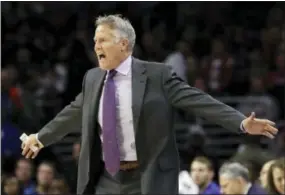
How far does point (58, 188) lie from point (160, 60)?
3.52 metres

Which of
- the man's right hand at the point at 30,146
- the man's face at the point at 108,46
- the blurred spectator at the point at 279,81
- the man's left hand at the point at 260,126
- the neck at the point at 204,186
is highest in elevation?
the blurred spectator at the point at 279,81

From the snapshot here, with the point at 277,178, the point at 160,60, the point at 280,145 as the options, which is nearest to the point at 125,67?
the point at 277,178

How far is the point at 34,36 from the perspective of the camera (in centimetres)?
1223

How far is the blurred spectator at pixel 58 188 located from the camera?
8.75 meters

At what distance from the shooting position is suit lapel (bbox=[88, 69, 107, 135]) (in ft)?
17.4

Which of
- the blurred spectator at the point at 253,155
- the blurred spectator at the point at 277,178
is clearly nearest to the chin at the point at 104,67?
the blurred spectator at the point at 277,178

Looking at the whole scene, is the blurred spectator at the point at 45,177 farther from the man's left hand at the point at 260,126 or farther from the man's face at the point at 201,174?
the man's left hand at the point at 260,126

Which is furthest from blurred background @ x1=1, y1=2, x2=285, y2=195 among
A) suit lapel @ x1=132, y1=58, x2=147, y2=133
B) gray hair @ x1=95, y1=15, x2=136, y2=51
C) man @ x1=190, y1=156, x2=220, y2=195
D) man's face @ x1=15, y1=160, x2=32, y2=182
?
gray hair @ x1=95, y1=15, x2=136, y2=51

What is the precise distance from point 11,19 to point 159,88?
7.38m

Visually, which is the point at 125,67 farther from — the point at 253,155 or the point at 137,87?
the point at 253,155

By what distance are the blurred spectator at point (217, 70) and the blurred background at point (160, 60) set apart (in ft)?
0.04

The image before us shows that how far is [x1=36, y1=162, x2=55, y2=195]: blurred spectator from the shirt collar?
12.2ft

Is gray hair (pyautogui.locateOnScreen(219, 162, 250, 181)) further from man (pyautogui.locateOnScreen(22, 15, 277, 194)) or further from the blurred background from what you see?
man (pyautogui.locateOnScreen(22, 15, 277, 194))

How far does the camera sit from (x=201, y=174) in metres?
8.28
